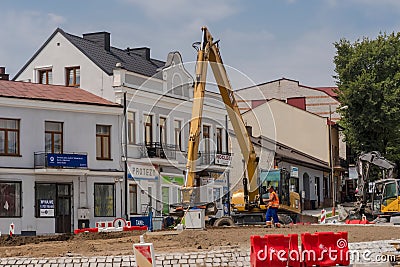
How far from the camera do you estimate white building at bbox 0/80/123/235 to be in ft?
138

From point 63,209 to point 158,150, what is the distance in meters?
7.83

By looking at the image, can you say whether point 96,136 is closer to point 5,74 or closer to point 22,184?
point 22,184

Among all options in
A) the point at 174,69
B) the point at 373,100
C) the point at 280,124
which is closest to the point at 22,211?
the point at 174,69

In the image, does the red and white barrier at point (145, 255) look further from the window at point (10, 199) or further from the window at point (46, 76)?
the window at point (46, 76)

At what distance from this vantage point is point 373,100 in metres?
58.5

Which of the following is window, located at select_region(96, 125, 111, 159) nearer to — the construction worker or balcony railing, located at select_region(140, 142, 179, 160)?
balcony railing, located at select_region(140, 142, 179, 160)

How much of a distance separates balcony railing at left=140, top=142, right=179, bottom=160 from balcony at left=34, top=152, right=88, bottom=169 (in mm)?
5347

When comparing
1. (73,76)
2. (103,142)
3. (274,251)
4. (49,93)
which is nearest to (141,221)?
(103,142)

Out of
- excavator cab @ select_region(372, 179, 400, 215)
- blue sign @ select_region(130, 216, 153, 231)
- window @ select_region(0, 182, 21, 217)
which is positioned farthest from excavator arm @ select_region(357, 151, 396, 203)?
window @ select_region(0, 182, 21, 217)

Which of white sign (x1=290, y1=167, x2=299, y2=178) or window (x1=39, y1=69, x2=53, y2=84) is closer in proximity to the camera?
window (x1=39, y1=69, x2=53, y2=84)

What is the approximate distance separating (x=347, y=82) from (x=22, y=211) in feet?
91.7

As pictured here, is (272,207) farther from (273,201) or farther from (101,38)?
(101,38)

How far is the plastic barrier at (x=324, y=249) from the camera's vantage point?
18.1m

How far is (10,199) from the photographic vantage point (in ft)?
137
